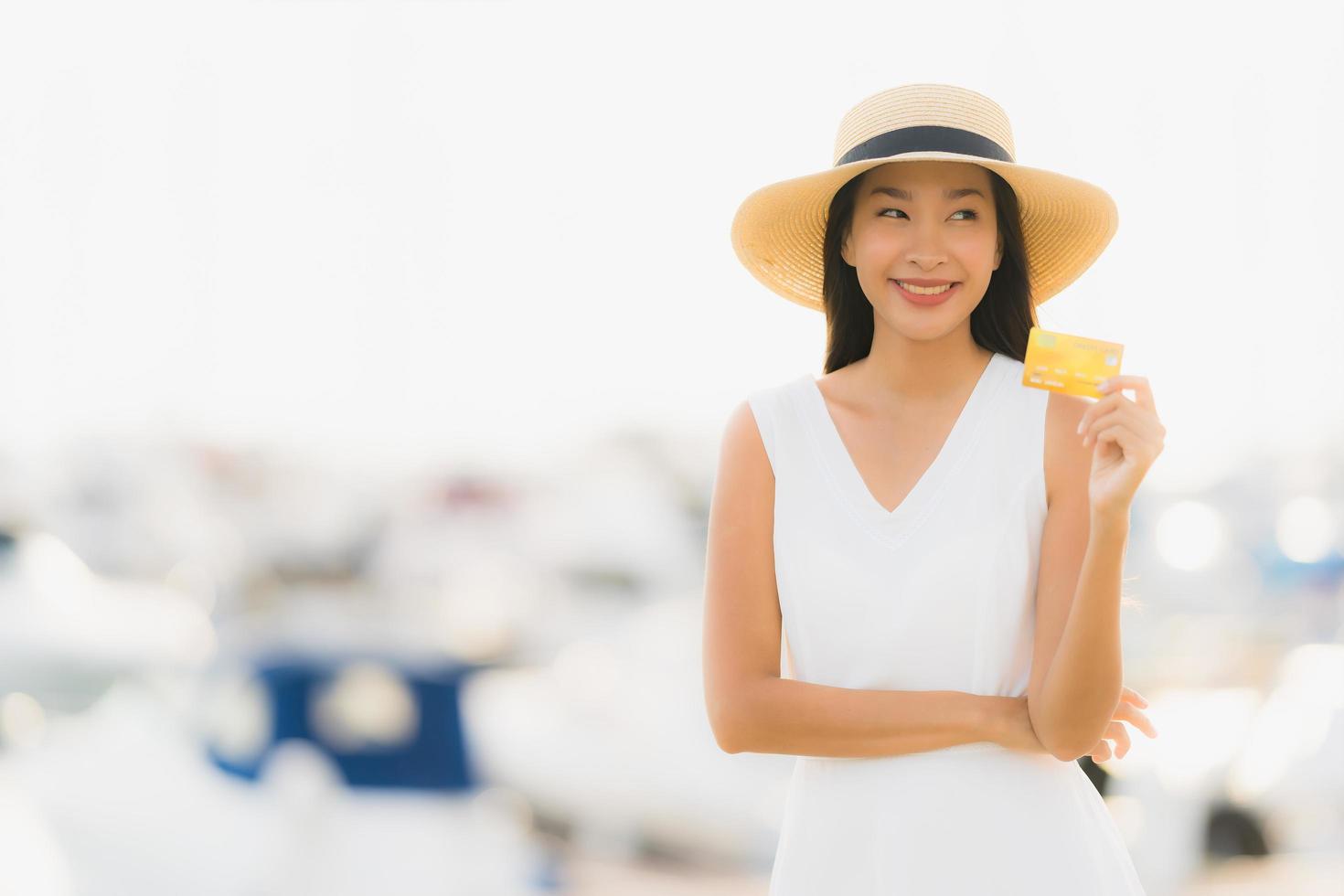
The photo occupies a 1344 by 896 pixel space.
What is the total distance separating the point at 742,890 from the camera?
4.43 metres

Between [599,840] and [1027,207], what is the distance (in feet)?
12.6

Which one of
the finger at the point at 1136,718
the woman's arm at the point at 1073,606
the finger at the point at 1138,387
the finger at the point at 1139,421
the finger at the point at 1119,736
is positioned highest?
the finger at the point at 1138,387

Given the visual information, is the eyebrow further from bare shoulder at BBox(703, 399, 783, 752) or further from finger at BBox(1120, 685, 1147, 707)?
finger at BBox(1120, 685, 1147, 707)

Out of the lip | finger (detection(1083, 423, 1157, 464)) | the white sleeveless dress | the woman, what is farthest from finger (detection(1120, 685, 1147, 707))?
the lip

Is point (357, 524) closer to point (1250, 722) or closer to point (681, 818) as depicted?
point (681, 818)

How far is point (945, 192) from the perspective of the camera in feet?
4.37

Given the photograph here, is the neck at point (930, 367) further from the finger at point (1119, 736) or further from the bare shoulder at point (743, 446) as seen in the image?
the finger at point (1119, 736)

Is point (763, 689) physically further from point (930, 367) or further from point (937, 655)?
point (930, 367)

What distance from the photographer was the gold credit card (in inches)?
45.4

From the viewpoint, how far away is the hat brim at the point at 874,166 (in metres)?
1.37

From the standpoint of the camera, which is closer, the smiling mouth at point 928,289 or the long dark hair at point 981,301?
the smiling mouth at point 928,289

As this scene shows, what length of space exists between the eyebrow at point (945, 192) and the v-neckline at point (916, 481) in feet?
0.60

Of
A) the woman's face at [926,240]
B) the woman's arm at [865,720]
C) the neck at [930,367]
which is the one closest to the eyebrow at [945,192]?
the woman's face at [926,240]

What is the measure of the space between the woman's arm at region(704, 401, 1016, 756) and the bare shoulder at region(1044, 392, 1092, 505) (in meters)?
0.22
